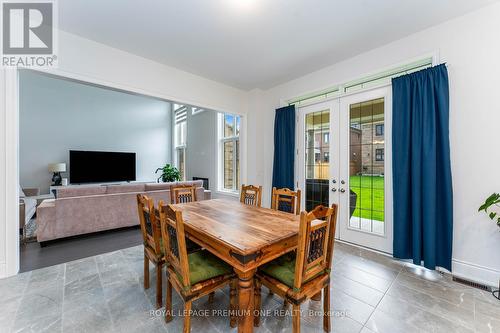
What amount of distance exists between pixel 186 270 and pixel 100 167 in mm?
6716

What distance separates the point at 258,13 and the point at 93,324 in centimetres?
322

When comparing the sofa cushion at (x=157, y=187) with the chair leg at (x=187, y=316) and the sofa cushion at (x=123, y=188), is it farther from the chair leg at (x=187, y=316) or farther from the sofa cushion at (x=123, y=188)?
the chair leg at (x=187, y=316)

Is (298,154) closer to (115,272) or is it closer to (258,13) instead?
(258,13)

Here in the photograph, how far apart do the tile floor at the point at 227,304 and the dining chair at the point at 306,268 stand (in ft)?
1.18

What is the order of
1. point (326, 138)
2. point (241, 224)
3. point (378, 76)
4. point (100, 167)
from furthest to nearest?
point (100, 167) < point (326, 138) < point (378, 76) < point (241, 224)

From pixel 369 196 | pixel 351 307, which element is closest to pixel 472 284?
pixel 369 196

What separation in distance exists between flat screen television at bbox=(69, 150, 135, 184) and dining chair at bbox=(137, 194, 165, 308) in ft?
18.8

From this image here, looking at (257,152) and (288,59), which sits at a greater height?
(288,59)

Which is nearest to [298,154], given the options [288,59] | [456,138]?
[288,59]

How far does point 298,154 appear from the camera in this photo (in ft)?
13.1

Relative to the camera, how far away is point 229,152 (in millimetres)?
6098

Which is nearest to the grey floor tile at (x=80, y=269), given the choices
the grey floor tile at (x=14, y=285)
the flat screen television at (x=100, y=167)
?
the grey floor tile at (x=14, y=285)

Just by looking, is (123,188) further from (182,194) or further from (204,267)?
(204,267)

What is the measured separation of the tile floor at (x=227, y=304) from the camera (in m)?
1.64
